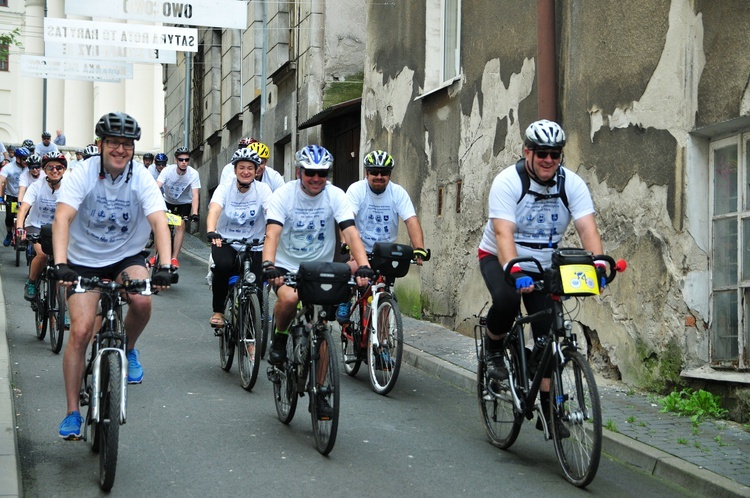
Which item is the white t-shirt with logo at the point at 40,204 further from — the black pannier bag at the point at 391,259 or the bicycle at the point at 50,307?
the black pannier bag at the point at 391,259

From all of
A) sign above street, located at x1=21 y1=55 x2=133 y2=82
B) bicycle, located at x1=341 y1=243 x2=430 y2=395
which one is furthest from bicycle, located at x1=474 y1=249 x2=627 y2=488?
sign above street, located at x1=21 y1=55 x2=133 y2=82

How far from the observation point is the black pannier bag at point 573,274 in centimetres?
587

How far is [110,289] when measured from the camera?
20.0 feet

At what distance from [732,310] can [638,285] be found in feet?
2.93

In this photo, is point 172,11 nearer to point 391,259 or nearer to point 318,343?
point 391,259

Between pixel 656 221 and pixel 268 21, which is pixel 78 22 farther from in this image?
pixel 656 221

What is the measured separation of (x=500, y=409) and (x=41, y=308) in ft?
19.9

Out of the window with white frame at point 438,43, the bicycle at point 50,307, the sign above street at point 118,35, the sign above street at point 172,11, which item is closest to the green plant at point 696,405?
the bicycle at point 50,307

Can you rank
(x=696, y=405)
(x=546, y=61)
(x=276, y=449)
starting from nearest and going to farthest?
(x=276, y=449) < (x=696, y=405) < (x=546, y=61)

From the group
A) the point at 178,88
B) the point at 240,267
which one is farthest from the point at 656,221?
the point at 178,88

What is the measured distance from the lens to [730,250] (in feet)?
26.3

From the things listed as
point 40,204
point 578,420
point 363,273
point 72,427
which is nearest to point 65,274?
point 72,427

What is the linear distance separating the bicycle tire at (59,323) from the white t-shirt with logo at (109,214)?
12.7 feet

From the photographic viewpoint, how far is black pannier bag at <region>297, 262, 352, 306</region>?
6.74 meters
